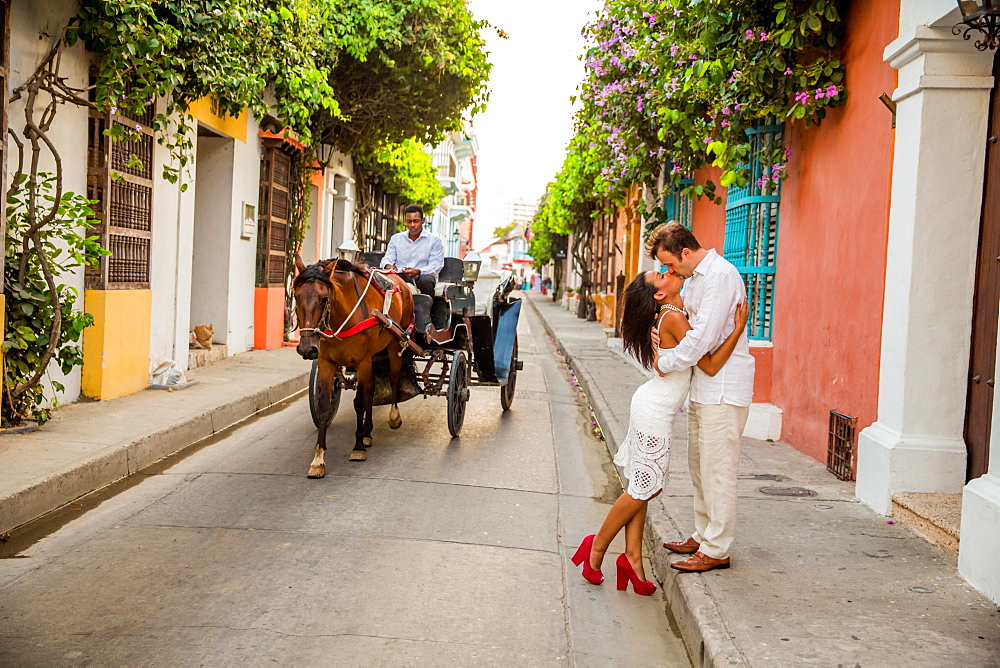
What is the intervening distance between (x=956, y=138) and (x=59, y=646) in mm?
5371

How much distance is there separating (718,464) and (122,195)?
287 inches

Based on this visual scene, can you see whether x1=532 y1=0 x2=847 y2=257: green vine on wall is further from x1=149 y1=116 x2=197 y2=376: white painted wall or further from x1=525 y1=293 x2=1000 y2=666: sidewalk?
x1=149 y1=116 x2=197 y2=376: white painted wall

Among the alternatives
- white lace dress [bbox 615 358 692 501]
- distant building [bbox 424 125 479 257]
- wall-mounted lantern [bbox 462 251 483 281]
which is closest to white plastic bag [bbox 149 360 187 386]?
wall-mounted lantern [bbox 462 251 483 281]

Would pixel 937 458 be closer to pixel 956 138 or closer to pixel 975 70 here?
pixel 956 138

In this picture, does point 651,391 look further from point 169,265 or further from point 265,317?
point 265,317

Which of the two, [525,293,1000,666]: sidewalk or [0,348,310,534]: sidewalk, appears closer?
[525,293,1000,666]: sidewalk

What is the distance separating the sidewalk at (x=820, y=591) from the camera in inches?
146

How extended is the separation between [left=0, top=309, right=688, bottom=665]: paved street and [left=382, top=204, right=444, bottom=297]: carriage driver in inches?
86.6

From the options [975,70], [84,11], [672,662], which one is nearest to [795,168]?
[975,70]

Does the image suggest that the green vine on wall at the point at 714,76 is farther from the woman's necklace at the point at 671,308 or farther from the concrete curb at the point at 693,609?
the concrete curb at the point at 693,609

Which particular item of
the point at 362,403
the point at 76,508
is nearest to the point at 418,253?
the point at 362,403

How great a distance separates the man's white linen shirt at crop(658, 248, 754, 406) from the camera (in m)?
4.43

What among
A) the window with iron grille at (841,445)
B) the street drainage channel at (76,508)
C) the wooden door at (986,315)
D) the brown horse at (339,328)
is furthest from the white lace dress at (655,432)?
the street drainage channel at (76,508)

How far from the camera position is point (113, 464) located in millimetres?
6828
